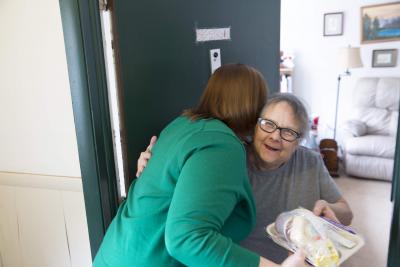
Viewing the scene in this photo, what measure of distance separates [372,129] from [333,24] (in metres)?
1.55

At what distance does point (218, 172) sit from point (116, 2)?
828 millimetres

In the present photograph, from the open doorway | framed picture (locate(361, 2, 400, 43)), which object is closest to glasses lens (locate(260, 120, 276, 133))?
the open doorway

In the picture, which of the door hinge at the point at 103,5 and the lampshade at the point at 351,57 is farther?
the lampshade at the point at 351,57

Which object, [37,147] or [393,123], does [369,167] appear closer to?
[393,123]

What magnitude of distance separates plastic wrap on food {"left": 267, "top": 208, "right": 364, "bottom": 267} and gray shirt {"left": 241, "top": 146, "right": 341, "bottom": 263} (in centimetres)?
24

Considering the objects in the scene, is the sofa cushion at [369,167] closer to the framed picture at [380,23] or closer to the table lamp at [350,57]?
the table lamp at [350,57]

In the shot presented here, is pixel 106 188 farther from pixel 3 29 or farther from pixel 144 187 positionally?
pixel 3 29

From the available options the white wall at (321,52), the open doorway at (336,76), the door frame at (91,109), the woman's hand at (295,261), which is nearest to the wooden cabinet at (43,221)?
the door frame at (91,109)

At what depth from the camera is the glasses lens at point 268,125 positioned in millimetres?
1181

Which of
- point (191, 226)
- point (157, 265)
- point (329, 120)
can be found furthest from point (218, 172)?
point (329, 120)

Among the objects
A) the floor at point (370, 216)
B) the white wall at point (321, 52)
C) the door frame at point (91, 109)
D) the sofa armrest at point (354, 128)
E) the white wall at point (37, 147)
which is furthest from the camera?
the white wall at point (321, 52)

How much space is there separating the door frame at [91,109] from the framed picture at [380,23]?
4.46 m

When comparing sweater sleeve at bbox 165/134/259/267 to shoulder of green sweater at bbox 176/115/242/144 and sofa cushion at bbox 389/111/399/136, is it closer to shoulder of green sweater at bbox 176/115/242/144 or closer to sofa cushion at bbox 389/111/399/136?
shoulder of green sweater at bbox 176/115/242/144

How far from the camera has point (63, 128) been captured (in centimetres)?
143
